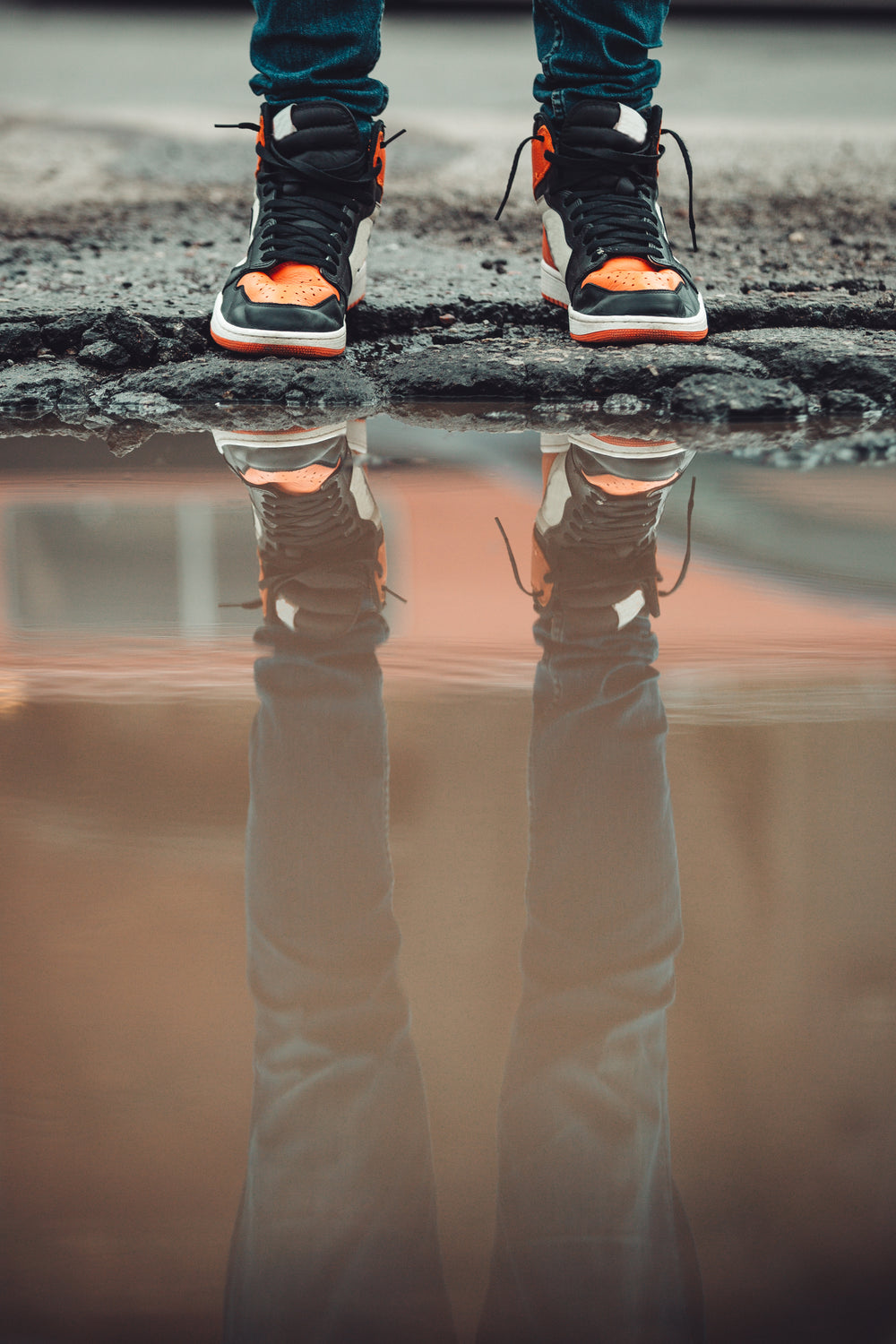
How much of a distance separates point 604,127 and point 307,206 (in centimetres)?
45

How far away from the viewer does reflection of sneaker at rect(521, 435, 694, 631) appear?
0.87m

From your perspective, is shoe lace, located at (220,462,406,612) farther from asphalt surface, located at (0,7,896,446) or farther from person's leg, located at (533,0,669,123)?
person's leg, located at (533,0,669,123)

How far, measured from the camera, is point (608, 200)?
1640 millimetres

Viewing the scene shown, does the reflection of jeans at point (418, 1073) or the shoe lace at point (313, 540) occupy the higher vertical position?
the reflection of jeans at point (418, 1073)

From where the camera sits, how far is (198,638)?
825 millimetres

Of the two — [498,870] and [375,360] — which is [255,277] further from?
[498,870]

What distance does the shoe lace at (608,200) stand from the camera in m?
1.60

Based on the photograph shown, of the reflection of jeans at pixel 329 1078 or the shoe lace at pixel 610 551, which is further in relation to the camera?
the shoe lace at pixel 610 551

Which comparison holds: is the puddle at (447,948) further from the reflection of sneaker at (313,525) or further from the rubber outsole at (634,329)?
the rubber outsole at (634,329)

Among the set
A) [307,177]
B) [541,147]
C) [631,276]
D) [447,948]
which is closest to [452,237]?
[541,147]

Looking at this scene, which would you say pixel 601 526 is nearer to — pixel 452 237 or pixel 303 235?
pixel 303 235

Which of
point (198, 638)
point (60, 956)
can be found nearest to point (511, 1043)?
point (60, 956)

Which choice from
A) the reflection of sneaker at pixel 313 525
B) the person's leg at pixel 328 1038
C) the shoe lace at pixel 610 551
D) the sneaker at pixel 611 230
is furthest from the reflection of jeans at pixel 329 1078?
the sneaker at pixel 611 230

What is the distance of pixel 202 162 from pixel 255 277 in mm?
2508
